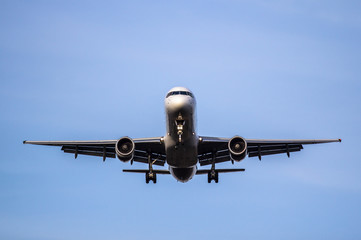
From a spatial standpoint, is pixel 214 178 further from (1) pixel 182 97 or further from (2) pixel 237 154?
(1) pixel 182 97

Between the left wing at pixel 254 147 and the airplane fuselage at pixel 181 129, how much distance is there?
184 cm

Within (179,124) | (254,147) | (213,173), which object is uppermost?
(254,147)

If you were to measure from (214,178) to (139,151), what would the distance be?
594 centimetres

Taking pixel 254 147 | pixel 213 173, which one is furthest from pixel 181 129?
pixel 254 147

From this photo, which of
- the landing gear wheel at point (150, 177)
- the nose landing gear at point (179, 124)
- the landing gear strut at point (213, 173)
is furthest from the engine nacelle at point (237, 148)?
the landing gear wheel at point (150, 177)

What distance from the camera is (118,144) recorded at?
33.7 metres

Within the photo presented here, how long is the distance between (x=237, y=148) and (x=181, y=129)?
4601 millimetres

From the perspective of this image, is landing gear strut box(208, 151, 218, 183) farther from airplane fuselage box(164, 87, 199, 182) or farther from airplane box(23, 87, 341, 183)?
airplane fuselage box(164, 87, 199, 182)

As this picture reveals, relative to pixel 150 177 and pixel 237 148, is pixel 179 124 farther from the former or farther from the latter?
pixel 150 177

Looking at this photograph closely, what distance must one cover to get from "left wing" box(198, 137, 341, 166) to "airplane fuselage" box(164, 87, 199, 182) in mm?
1843

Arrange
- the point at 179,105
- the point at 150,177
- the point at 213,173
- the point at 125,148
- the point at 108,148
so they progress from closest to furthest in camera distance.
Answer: the point at 179,105 < the point at 125,148 < the point at 150,177 < the point at 213,173 < the point at 108,148

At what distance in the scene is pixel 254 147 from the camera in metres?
38.7

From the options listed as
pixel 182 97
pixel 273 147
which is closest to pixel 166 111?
pixel 182 97

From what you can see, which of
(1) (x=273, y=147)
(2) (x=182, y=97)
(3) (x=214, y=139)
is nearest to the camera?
(2) (x=182, y=97)
